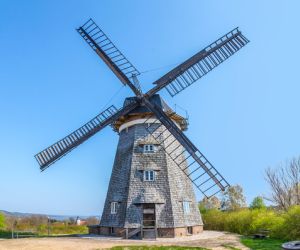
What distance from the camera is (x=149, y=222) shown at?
18.4 m

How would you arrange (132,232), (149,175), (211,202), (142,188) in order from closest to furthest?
1. (132,232)
2. (142,188)
3. (149,175)
4. (211,202)

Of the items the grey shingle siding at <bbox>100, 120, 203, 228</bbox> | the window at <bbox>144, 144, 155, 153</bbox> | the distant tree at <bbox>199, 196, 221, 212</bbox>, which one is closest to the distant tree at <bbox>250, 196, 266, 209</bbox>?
the distant tree at <bbox>199, 196, 221, 212</bbox>

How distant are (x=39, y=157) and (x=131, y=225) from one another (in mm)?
6098

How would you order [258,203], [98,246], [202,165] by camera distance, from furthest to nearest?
[258,203] < [202,165] < [98,246]

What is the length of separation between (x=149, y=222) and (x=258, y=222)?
6012mm

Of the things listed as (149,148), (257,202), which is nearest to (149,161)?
(149,148)

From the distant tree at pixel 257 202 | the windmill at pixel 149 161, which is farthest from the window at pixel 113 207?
the distant tree at pixel 257 202

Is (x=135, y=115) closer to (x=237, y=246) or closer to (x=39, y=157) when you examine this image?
(x=39, y=157)

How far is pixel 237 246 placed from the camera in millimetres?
13375

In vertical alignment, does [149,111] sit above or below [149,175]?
above

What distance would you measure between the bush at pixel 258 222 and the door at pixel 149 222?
18.9ft

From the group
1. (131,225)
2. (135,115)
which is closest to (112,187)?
(131,225)

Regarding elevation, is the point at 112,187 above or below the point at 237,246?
above

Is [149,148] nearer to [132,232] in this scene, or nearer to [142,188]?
[142,188]
